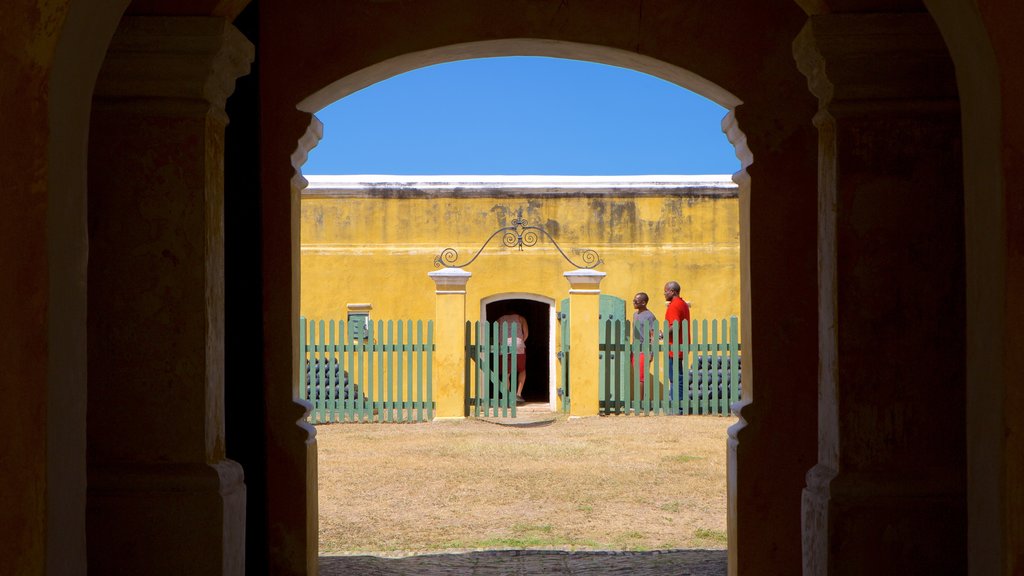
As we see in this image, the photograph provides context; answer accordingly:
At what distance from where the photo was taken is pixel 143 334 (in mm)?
3389

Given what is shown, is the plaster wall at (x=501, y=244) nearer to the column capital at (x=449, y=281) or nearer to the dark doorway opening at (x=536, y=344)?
the column capital at (x=449, y=281)

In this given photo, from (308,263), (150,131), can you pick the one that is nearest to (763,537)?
(150,131)

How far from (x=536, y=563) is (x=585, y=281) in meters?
8.70

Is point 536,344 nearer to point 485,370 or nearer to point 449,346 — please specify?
point 485,370

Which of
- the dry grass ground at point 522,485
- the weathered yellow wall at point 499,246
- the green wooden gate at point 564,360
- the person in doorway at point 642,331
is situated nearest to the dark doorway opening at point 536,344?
the weathered yellow wall at point 499,246

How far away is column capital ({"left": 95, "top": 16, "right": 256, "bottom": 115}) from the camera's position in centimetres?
334

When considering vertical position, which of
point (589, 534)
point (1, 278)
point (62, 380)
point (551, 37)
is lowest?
point (589, 534)

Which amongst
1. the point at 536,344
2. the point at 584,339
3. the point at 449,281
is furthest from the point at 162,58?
the point at 536,344

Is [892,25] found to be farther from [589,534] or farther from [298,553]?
[589,534]

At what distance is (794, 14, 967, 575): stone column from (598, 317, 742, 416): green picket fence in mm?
10796

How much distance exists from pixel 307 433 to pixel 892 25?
3013mm

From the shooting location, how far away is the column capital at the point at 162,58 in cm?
334

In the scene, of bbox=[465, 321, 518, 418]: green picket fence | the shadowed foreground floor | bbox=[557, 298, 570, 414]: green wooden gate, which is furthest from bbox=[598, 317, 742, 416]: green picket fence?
the shadowed foreground floor

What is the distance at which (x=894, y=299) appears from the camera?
3.39m
